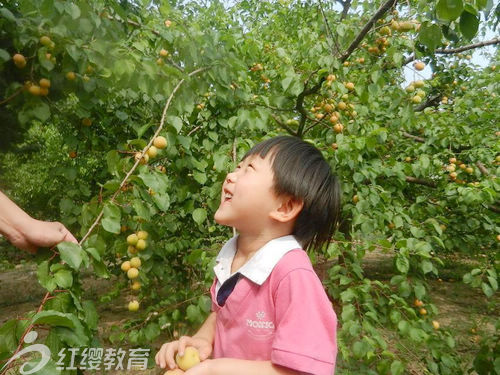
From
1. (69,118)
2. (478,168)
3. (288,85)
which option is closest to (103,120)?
(69,118)

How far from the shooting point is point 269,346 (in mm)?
907

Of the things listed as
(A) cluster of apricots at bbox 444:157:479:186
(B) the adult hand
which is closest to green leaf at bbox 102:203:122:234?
(B) the adult hand

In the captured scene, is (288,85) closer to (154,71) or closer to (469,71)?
(154,71)

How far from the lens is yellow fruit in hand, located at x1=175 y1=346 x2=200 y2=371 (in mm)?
984

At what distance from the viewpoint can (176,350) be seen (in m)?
1.05

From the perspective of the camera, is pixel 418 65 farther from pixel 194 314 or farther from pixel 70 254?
pixel 70 254

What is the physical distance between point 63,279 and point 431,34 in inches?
54.2

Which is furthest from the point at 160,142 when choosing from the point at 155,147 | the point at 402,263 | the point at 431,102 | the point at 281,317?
the point at 431,102

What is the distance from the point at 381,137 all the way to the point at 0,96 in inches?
109

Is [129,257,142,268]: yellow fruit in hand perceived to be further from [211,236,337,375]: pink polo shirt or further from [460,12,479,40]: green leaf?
[460,12,479,40]: green leaf

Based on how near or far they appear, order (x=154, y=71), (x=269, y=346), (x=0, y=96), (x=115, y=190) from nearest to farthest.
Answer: (x=269, y=346) < (x=115, y=190) < (x=154, y=71) < (x=0, y=96)

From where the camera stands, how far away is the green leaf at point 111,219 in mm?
1233

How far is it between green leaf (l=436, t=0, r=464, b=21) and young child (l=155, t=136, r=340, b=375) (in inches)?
18.8

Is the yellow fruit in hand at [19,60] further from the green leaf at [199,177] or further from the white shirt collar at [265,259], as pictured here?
the white shirt collar at [265,259]
